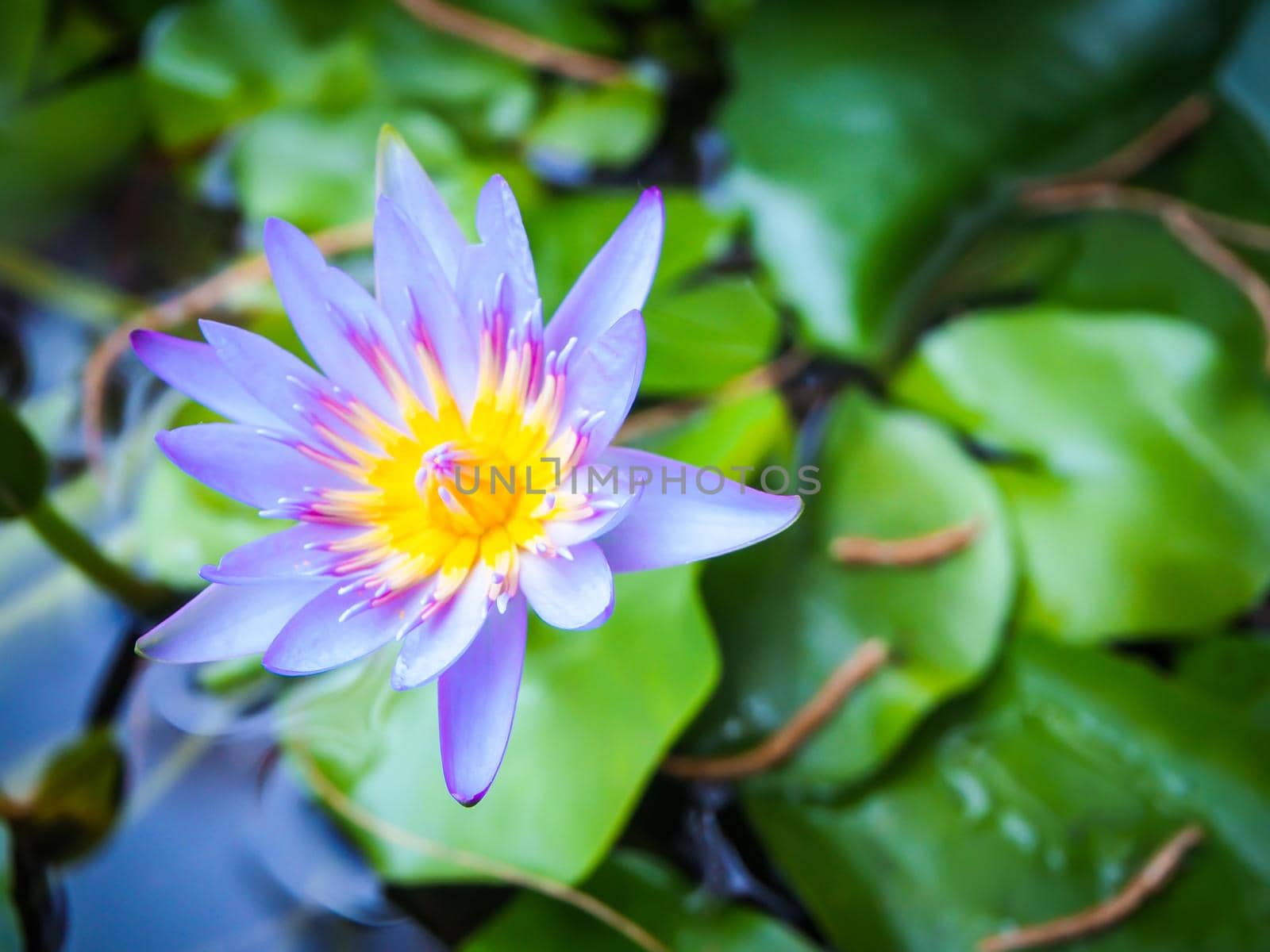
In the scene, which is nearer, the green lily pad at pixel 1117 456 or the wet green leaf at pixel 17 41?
the green lily pad at pixel 1117 456

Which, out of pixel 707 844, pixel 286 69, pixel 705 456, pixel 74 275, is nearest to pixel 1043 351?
pixel 705 456

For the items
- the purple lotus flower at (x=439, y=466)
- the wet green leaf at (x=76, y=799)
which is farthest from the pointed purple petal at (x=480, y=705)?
the wet green leaf at (x=76, y=799)

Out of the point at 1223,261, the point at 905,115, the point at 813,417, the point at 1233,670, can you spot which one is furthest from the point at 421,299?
the point at 1223,261

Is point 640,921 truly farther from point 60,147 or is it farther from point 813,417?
point 60,147

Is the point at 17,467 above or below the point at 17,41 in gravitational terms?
below

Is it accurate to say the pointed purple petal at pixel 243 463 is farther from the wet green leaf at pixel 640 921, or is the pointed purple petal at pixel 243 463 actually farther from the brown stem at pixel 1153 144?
the brown stem at pixel 1153 144

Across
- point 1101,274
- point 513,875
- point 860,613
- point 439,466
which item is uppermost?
point 439,466

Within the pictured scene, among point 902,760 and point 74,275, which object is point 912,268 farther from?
point 74,275

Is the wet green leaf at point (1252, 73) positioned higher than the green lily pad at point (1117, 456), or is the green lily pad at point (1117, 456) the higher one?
the wet green leaf at point (1252, 73)
